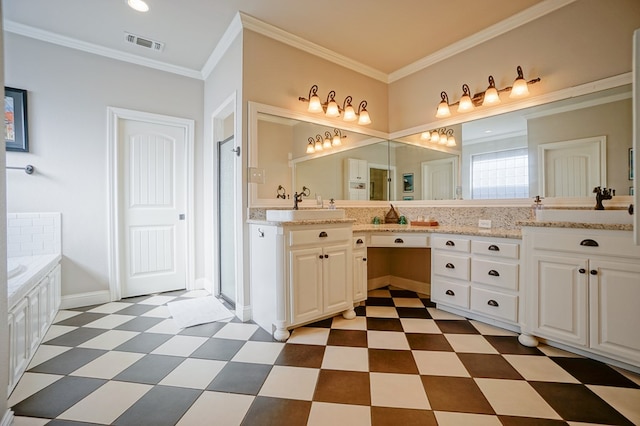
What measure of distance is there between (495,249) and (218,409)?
2.26 meters

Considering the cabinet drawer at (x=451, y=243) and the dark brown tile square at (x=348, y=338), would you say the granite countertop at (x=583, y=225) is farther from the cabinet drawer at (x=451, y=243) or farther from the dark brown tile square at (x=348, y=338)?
the dark brown tile square at (x=348, y=338)

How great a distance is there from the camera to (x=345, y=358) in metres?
1.84

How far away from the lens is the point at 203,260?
3.49 meters

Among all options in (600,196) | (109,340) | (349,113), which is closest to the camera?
(600,196)

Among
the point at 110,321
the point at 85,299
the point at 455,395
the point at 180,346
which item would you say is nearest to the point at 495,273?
the point at 455,395

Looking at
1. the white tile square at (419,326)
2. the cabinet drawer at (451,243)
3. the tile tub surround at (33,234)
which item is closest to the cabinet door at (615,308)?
the cabinet drawer at (451,243)

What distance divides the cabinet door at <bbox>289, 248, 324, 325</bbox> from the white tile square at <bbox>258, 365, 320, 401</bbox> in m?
0.46

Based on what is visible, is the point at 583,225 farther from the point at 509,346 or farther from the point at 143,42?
the point at 143,42

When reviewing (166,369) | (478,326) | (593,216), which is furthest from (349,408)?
(593,216)

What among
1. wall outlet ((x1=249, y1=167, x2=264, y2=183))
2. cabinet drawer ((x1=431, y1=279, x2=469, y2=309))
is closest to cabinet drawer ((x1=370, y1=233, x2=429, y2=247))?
cabinet drawer ((x1=431, y1=279, x2=469, y2=309))

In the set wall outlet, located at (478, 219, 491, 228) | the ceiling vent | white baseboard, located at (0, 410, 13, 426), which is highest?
the ceiling vent

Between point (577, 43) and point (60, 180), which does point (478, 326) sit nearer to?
point (577, 43)

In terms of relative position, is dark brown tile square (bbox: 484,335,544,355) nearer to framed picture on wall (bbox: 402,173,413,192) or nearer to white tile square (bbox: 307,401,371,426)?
white tile square (bbox: 307,401,371,426)

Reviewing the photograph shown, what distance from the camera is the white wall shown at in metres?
2.55
